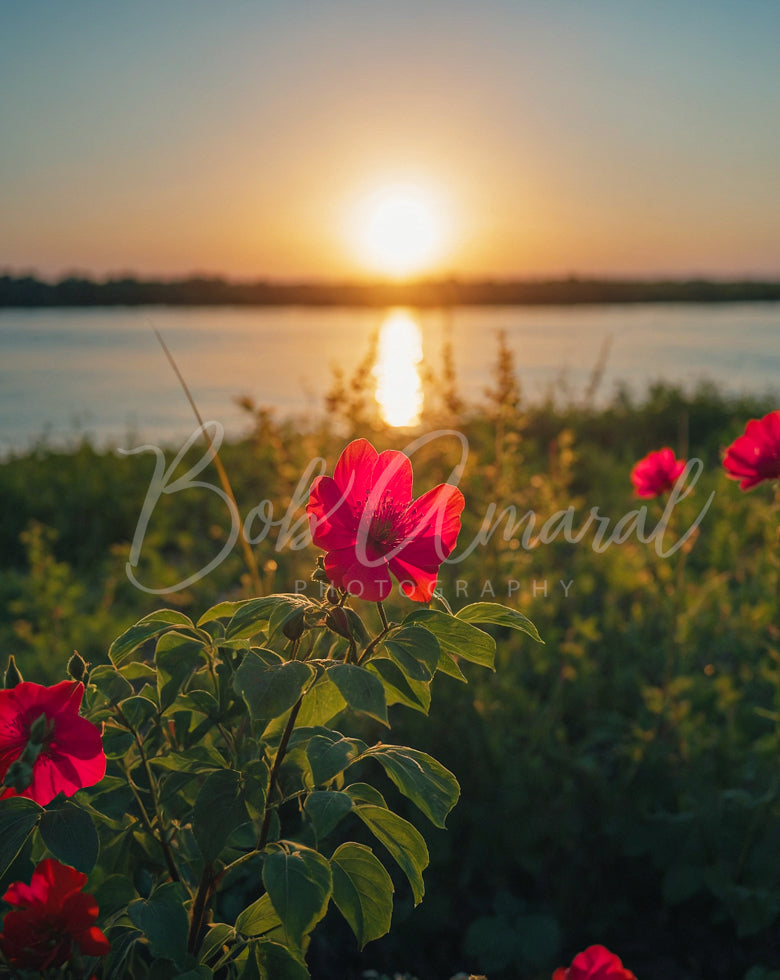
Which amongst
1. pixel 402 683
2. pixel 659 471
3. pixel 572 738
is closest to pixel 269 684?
pixel 402 683

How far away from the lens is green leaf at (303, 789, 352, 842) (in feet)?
2.70

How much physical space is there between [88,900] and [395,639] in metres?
0.44

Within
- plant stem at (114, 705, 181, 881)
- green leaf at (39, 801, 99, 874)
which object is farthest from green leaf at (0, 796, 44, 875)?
plant stem at (114, 705, 181, 881)

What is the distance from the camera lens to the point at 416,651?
847 mm

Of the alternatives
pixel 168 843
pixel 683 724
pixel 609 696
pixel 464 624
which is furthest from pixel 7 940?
pixel 609 696

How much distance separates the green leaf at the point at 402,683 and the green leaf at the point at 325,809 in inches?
4.7

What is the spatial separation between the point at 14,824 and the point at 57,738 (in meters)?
0.12

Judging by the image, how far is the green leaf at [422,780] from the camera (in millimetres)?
855

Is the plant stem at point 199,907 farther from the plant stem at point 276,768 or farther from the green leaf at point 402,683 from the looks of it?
the green leaf at point 402,683

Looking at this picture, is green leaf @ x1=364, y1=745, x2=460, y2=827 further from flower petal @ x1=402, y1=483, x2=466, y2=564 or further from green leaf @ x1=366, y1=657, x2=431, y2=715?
flower petal @ x1=402, y1=483, x2=466, y2=564

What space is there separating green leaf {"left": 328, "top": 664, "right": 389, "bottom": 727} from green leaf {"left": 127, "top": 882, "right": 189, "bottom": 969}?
38 centimetres

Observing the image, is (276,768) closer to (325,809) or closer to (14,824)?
(325,809)

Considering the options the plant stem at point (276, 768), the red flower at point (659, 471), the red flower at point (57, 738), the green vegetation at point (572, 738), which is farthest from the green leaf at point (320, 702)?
the red flower at point (659, 471)

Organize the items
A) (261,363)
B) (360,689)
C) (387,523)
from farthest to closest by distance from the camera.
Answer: (261,363)
(387,523)
(360,689)
